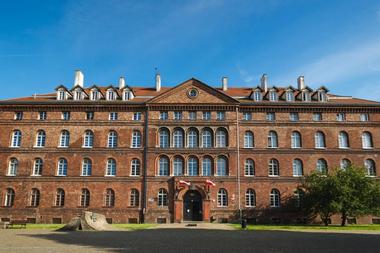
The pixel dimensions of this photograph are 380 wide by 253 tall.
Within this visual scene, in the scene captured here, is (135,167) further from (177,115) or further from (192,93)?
(192,93)

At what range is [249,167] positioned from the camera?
42625 mm

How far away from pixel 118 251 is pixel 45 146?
29.9 meters

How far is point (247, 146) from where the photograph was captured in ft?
142

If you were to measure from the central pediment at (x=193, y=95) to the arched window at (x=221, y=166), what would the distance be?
682 centimetres

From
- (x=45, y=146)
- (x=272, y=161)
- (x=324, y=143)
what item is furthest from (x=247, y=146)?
(x=45, y=146)

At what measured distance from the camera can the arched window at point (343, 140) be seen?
43531 millimetres

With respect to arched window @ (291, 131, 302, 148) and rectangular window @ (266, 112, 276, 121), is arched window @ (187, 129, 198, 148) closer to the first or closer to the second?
rectangular window @ (266, 112, 276, 121)

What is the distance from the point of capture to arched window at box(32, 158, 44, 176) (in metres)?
42.4

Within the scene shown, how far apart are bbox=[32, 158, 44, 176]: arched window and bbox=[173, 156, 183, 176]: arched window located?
15.4 m

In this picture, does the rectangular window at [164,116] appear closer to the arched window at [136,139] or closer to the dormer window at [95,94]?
the arched window at [136,139]

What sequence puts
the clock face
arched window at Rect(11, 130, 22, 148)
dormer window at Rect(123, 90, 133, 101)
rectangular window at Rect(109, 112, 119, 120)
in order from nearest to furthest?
arched window at Rect(11, 130, 22, 148) → rectangular window at Rect(109, 112, 119, 120) → the clock face → dormer window at Rect(123, 90, 133, 101)

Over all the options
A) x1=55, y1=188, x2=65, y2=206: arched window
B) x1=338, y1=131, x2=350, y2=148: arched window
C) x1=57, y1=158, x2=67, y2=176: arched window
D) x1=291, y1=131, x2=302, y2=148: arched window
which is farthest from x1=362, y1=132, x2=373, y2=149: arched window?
x1=55, y1=188, x2=65, y2=206: arched window

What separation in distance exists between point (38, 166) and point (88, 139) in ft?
21.3

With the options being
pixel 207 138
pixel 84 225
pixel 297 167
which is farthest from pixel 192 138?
pixel 84 225
